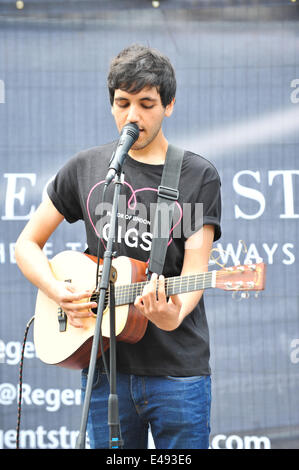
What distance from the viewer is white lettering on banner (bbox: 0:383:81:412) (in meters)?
3.46

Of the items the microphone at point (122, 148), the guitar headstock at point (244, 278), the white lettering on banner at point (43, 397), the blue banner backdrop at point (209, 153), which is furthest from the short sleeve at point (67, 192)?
the white lettering on banner at point (43, 397)

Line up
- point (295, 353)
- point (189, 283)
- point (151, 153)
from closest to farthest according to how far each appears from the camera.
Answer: point (189, 283)
point (151, 153)
point (295, 353)

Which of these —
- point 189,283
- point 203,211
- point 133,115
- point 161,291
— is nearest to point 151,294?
point 161,291

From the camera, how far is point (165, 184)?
2.12 meters

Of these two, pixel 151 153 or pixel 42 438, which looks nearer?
pixel 151 153

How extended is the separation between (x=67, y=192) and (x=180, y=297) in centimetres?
61

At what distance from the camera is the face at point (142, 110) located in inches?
80.2

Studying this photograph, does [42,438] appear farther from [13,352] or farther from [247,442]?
[247,442]

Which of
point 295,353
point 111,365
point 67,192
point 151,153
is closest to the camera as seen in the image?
point 111,365

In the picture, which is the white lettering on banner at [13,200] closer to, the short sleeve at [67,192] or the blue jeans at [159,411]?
the short sleeve at [67,192]

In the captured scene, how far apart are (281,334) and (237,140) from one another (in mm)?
1130

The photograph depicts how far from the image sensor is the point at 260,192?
11.3 ft

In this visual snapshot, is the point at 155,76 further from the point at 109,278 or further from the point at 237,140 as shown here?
the point at 237,140

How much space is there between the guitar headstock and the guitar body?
A: 0.34m
